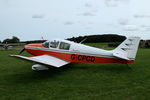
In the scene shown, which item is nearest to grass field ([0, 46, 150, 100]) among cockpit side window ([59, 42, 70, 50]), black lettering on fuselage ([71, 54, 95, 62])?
black lettering on fuselage ([71, 54, 95, 62])

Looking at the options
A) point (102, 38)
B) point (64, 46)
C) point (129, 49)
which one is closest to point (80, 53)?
point (64, 46)

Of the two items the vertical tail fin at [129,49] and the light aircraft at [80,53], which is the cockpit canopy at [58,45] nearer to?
the light aircraft at [80,53]

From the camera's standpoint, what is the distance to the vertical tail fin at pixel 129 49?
8.45 meters

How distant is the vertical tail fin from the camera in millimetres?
8445

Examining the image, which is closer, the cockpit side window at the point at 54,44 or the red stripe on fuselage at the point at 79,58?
the red stripe on fuselage at the point at 79,58

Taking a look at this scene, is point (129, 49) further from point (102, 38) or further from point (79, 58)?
point (102, 38)

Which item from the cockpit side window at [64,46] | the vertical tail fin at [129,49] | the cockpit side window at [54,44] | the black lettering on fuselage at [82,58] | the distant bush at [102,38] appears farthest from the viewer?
the distant bush at [102,38]

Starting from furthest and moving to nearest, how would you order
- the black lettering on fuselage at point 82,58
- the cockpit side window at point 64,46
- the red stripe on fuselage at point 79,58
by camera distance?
the cockpit side window at point 64,46, the black lettering on fuselage at point 82,58, the red stripe on fuselage at point 79,58

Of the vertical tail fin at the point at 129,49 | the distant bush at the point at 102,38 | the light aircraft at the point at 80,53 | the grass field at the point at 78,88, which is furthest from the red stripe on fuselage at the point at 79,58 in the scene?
the distant bush at the point at 102,38

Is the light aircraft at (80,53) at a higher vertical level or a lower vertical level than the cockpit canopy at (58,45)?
lower

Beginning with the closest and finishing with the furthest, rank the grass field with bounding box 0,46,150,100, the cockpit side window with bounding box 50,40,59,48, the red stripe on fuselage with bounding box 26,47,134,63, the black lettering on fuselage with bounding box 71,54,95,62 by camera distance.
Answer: the grass field with bounding box 0,46,150,100
the red stripe on fuselage with bounding box 26,47,134,63
the black lettering on fuselage with bounding box 71,54,95,62
the cockpit side window with bounding box 50,40,59,48

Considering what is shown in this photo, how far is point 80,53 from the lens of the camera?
911 cm

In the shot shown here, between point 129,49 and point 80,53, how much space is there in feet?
7.90

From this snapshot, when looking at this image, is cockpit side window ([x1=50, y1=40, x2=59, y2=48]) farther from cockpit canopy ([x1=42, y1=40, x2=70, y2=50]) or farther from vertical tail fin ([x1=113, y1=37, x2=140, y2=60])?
vertical tail fin ([x1=113, y1=37, x2=140, y2=60])
